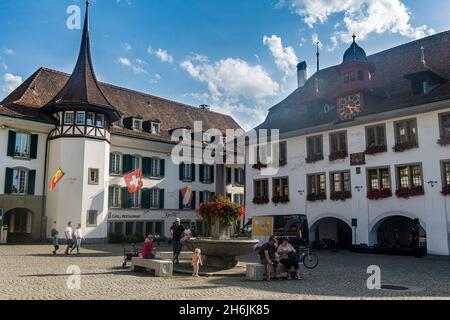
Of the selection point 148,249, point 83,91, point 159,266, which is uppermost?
point 83,91

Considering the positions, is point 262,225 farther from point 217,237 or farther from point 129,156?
point 129,156

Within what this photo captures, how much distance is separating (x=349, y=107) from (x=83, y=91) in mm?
18867

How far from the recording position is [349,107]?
29359 mm

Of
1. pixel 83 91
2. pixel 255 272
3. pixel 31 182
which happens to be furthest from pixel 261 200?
pixel 255 272

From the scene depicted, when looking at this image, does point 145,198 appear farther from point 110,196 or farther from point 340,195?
point 340,195

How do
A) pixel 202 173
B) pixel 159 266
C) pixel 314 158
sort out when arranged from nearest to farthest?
1. pixel 159 266
2. pixel 314 158
3. pixel 202 173

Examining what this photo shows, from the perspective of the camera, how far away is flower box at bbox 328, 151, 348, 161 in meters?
29.2

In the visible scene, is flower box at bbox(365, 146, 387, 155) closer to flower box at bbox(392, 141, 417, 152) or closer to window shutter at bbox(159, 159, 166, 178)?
flower box at bbox(392, 141, 417, 152)

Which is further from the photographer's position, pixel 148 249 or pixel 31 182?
pixel 31 182

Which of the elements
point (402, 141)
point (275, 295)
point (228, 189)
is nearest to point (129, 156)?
point (228, 189)

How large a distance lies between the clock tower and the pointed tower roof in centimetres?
1652

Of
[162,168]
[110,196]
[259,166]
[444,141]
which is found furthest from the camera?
[162,168]

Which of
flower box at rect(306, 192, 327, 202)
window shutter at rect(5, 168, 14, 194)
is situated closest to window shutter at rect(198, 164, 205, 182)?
Answer: flower box at rect(306, 192, 327, 202)

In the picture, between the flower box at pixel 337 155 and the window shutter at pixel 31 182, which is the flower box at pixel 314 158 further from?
the window shutter at pixel 31 182
